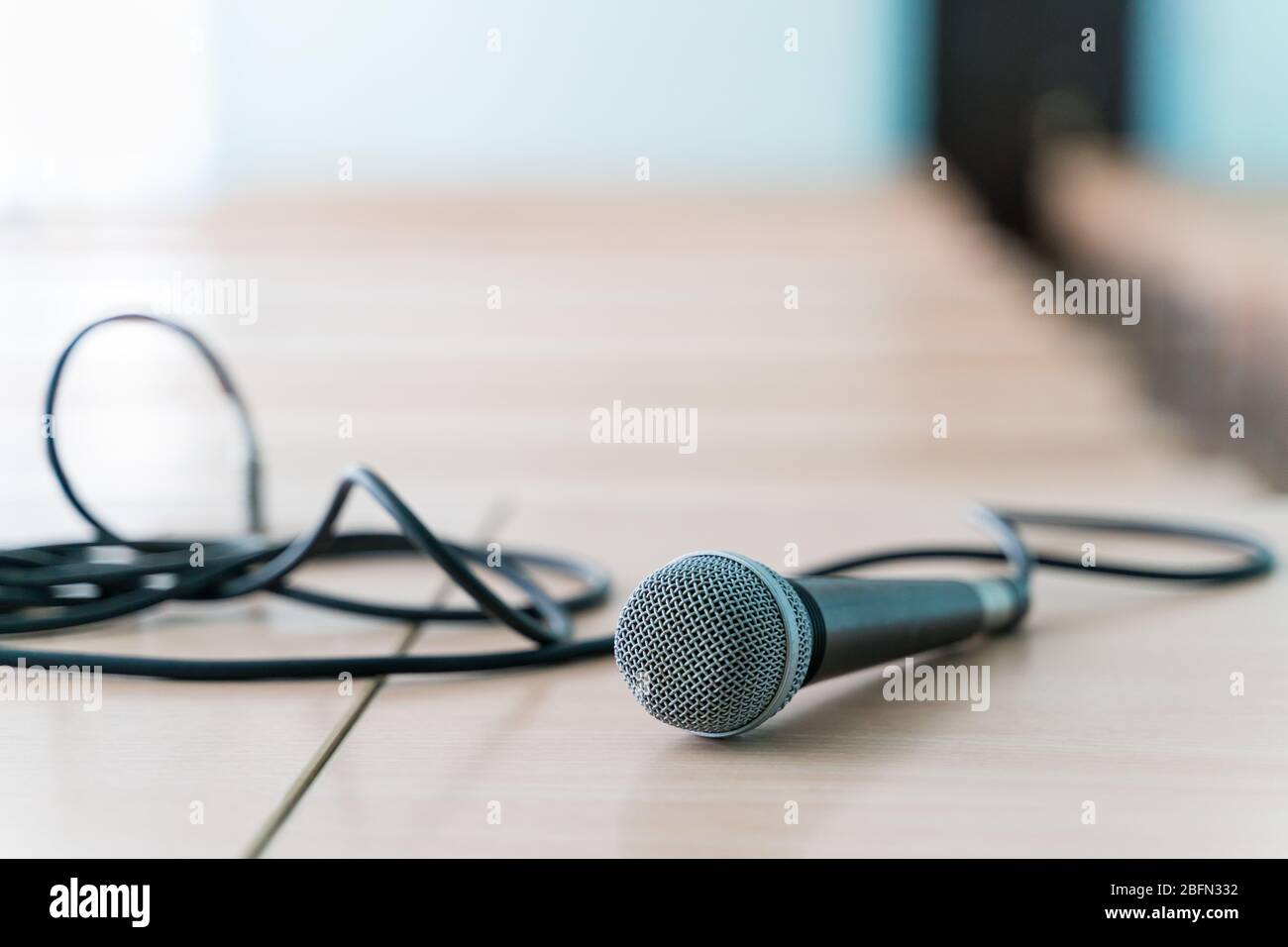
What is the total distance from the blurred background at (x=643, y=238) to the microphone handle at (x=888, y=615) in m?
0.39

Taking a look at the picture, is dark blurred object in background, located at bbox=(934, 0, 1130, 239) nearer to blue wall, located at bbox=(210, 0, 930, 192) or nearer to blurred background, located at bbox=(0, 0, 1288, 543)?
blurred background, located at bbox=(0, 0, 1288, 543)

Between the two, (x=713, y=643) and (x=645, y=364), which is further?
(x=645, y=364)

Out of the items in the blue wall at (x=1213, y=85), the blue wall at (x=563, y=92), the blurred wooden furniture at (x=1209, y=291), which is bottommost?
the blurred wooden furniture at (x=1209, y=291)

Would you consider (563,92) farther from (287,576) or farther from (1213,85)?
(287,576)

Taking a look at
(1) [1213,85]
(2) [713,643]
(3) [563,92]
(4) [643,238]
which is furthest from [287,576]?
(3) [563,92]

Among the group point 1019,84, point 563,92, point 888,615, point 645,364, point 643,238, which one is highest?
point 563,92

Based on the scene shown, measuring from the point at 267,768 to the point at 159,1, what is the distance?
4342 mm

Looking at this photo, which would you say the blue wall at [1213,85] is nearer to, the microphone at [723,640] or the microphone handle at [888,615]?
the microphone handle at [888,615]

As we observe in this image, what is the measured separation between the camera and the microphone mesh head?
17.3 inches

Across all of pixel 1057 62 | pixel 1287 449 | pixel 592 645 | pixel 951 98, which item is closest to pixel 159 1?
pixel 951 98

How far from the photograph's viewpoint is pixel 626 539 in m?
0.86

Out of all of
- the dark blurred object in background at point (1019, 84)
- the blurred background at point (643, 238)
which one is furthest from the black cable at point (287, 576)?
the dark blurred object in background at point (1019, 84)

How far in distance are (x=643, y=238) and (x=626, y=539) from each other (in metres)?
→ 2.44

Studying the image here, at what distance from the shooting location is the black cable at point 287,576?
0.53 meters
